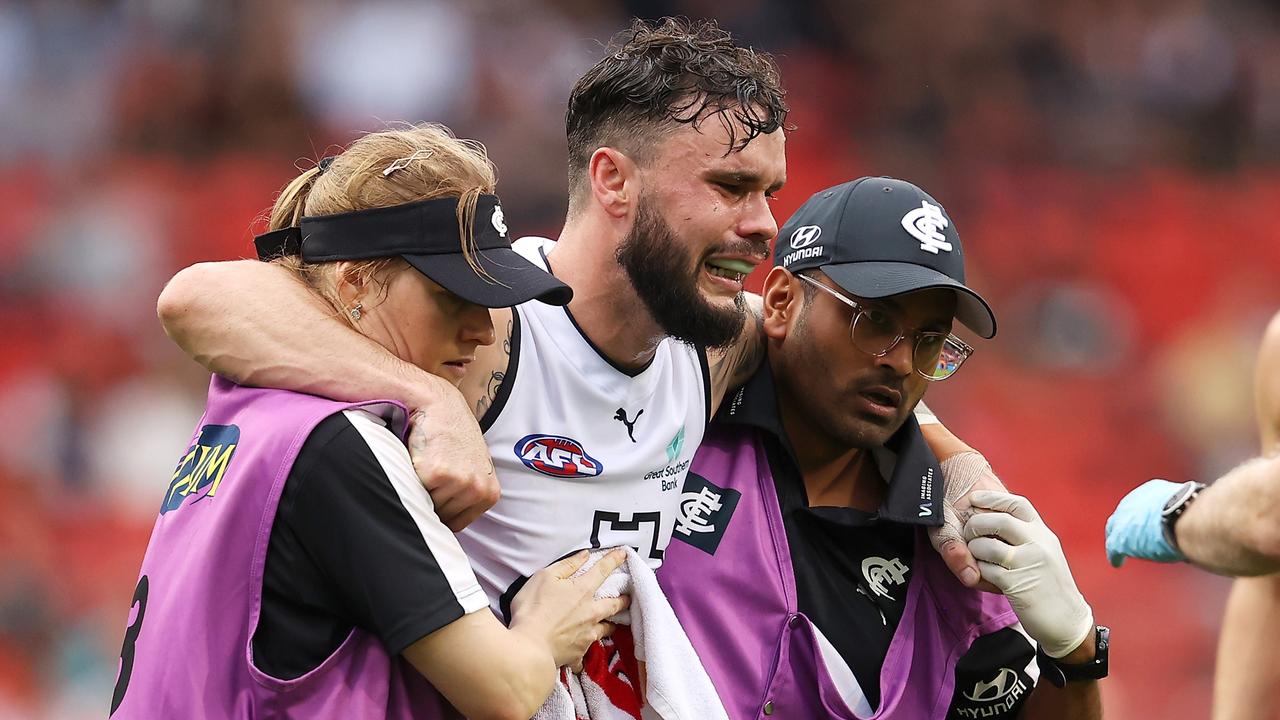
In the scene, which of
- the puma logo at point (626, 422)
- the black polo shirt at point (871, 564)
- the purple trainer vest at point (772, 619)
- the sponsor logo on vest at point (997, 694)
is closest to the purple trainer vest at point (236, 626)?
the puma logo at point (626, 422)

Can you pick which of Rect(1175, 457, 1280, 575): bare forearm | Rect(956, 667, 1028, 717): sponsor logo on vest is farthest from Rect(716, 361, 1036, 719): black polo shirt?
Rect(1175, 457, 1280, 575): bare forearm

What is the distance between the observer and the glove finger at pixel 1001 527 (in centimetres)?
294

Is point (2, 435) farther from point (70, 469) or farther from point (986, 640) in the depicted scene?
point (986, 640)

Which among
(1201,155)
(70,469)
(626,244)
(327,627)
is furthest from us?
(1201,155)

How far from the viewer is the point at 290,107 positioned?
8.34 m

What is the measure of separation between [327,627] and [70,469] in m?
5.23

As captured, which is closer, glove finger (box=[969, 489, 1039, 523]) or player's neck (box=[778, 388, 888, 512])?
glove finger (box=[969, 489, 1039, 523])

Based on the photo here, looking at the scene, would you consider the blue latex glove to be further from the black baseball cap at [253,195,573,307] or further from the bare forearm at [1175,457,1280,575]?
the black baseball cap at [253,195,573,307]

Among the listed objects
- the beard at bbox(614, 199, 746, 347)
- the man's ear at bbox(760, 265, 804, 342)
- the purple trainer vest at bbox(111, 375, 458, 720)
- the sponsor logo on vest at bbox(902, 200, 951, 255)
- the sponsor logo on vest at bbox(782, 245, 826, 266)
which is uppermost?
the sponsor logo on vest at bbox(902, 200, 951, 255)

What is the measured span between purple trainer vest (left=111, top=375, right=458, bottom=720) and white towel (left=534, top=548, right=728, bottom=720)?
517 millimetres

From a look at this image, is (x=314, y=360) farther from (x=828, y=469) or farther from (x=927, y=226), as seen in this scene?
(x=927, y=226)

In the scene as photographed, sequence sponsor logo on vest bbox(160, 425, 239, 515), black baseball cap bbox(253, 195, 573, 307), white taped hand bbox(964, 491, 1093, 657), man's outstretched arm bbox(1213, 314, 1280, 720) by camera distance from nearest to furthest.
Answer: sponsor logo on vest bbox(160, 425, 239, 515) → black baseball cap bbox(253, 195, 573, 307) → white taped hand bbox(964, 491, 1093, 657) → man's outstretched arm bbox(1213, 314, 1280, 720)

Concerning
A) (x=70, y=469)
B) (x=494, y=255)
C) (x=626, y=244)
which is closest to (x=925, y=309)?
(x=626, y=244)

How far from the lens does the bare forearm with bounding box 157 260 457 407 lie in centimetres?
247
